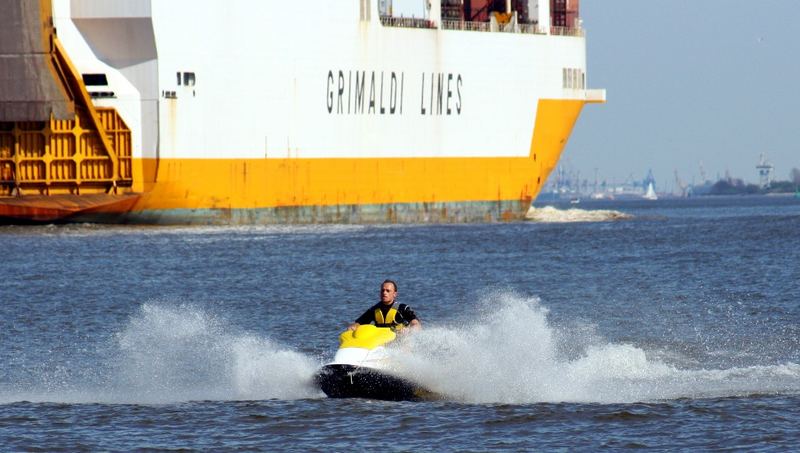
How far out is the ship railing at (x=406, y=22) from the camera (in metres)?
80.9

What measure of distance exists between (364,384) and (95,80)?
150 feet

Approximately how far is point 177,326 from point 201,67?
1374 inches

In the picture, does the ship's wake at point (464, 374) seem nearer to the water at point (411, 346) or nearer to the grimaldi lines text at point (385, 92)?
the water at point (411, 346)

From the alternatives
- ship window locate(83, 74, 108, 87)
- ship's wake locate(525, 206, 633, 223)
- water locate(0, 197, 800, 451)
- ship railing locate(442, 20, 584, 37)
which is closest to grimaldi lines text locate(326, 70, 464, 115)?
ship railing locate(442, 20, 584, 37)

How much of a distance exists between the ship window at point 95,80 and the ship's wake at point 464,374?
123 feet

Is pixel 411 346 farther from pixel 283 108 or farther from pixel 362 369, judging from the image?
pixel 283 108

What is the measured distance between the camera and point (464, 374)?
25.2 meters

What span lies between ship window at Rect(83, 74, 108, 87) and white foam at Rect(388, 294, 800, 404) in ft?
136

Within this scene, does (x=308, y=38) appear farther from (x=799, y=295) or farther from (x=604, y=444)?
(x=604, y=444)

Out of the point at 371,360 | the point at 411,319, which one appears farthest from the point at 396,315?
the point at 371,360

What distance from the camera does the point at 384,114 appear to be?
8044 centimetres

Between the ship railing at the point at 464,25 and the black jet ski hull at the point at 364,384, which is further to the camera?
the ship railing at the point at 464,25

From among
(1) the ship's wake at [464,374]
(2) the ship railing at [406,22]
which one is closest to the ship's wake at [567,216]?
(2) the ship railing at [406,22]

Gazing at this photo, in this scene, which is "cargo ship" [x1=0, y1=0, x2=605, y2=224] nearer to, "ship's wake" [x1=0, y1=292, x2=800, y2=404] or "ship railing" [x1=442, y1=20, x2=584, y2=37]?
"ship railing" [x1=442, y1=20, x2=584, y2=37]
